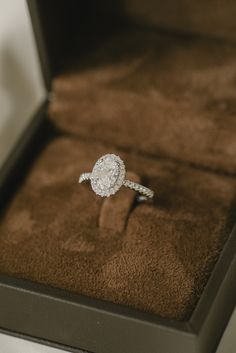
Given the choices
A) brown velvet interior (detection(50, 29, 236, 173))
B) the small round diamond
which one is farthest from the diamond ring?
brown velvet interior (detection(50, 29, 236, 173))

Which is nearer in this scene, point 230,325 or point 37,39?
point 230,325

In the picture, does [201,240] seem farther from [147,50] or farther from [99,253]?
[147,50]

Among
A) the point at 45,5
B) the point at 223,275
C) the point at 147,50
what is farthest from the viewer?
the point at 147,50

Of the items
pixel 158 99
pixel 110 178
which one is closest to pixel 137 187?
pixel 110 178

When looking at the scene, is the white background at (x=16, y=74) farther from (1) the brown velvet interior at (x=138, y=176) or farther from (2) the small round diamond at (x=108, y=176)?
(2) the small round diamond at (x=108, y=176)

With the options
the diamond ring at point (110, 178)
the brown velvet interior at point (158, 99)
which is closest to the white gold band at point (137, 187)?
the diamond ring at point (110, 178)

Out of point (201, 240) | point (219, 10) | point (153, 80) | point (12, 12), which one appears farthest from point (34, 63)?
point (201, 240)

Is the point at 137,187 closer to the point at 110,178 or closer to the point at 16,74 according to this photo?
the point at 110,178
